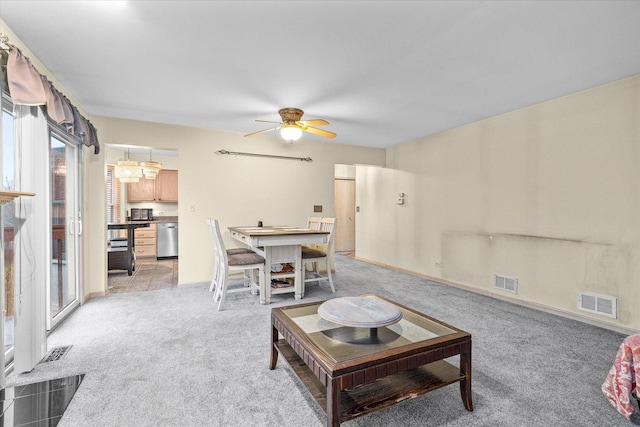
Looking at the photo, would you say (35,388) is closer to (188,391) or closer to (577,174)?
(188,391)

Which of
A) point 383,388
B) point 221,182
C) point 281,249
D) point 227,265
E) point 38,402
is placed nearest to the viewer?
point 383,388

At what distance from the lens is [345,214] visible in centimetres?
793

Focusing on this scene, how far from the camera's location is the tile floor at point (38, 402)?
5.27ft

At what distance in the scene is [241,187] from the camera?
4.68 meters

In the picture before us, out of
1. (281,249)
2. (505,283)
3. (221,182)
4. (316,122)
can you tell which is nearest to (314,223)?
(281,249)

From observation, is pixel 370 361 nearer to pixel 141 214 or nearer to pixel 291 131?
pixel 291 131

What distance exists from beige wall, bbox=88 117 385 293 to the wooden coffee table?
9.82 feet

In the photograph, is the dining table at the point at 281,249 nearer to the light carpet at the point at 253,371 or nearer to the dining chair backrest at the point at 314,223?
the light carpet at the point at 253,371

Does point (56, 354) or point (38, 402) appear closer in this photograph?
point (38, 402)

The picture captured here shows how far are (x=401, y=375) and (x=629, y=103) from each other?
3.20 m

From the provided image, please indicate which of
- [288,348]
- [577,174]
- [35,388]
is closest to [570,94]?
[577,174]

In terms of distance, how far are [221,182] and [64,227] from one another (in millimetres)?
1931

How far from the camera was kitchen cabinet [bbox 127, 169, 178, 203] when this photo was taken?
21.9ft

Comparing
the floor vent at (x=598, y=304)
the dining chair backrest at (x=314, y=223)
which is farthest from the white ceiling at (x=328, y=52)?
the floor vent at (x=598, y=304)
